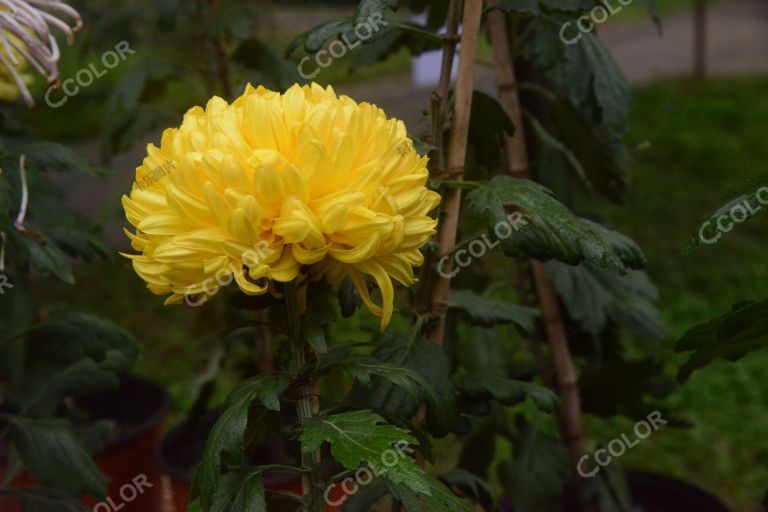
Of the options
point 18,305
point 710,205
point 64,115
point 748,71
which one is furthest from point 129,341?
point 748,71

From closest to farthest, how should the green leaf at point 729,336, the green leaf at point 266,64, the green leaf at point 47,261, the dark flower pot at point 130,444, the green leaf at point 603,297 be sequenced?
the green leaf at point 729,336 < the green leaf at point 47,261 < the green leaf at point 603,297 < the green leaf at point 266,64 < the dark flower pot at point 130,444

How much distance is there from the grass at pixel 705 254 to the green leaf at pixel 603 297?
0.13m

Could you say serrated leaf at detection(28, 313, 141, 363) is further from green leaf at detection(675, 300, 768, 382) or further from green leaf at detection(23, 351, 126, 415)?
green leaf at detection(675, 300, 768, 382)

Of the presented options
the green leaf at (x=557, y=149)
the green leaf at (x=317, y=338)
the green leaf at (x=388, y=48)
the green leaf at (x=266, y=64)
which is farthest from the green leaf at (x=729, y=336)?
the green leaf at (x=266, y=64)

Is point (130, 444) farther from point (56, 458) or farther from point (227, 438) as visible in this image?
point (227, 438)

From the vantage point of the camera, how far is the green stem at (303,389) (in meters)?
1.09

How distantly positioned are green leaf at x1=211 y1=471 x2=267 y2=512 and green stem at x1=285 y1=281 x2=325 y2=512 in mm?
60

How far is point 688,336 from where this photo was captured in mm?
1299

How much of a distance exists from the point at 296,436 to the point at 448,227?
1.24ft

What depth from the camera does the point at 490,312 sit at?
1477 millimetres

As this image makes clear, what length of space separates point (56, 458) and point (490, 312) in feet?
2.36

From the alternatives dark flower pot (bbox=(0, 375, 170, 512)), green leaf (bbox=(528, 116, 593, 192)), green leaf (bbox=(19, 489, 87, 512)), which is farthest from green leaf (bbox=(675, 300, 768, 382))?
dark flower pot (bbox=(0, 375, 170, 512))

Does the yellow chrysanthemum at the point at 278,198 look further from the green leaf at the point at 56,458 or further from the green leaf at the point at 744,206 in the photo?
the green leaf at the point at 56,458

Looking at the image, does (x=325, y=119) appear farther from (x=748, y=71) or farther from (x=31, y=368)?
(x=748, y=71)
